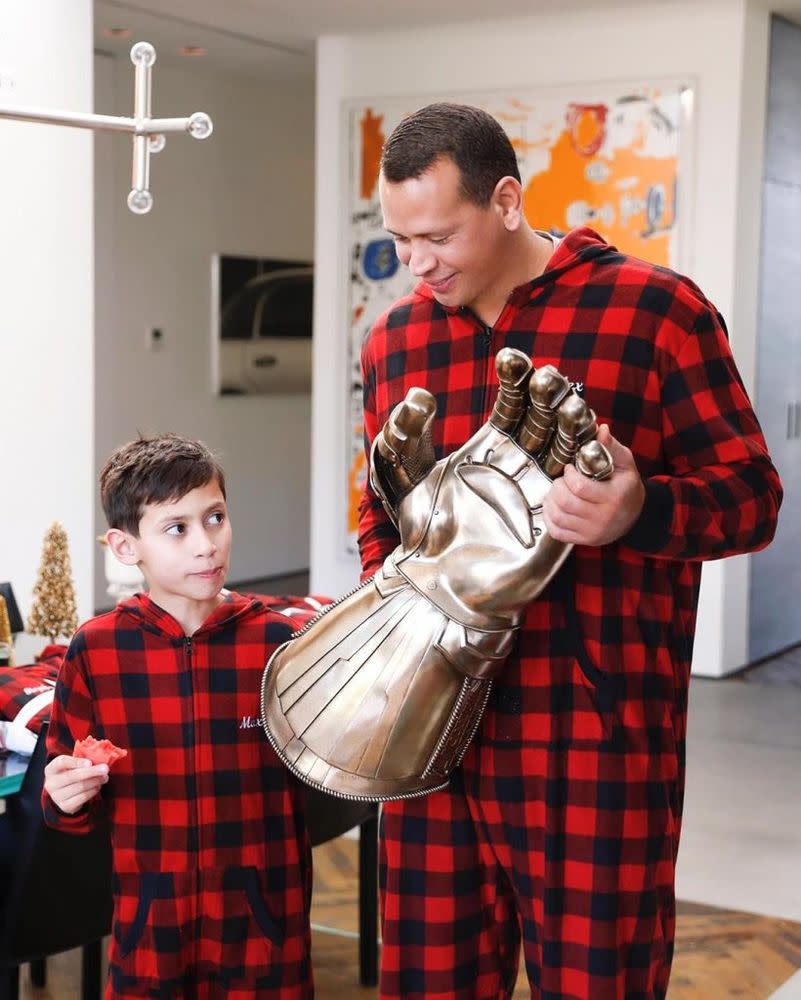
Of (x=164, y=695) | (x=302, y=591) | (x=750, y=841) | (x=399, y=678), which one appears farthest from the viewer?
(x=302, y=591)

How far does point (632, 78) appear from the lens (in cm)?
631

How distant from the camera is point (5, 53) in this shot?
179 inches

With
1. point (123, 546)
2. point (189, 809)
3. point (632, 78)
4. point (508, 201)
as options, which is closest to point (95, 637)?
point (123, 546)

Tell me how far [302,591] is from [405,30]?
325 cm

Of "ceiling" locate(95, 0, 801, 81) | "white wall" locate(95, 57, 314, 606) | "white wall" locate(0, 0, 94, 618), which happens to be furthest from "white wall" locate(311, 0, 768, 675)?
"white wall" locate(0, 0, 94, 618)

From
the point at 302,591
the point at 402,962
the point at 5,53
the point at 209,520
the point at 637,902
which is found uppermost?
the point at 5,53

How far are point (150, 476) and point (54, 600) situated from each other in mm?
1169

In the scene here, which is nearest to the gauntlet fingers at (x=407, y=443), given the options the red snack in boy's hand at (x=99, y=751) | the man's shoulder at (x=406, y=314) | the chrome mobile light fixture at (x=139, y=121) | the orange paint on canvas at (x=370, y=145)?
the man's shoulder at (x=406, y=314)

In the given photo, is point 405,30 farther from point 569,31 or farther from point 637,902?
point 637,902

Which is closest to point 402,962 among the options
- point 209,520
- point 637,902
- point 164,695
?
point 637,902

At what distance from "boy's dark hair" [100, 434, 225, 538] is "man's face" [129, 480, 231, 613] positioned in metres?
0.01

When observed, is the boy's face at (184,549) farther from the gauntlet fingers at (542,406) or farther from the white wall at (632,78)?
the white wall at (632,78)

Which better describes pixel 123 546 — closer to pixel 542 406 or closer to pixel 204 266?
pixel 542 406

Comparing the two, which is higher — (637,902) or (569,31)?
(569,31)
